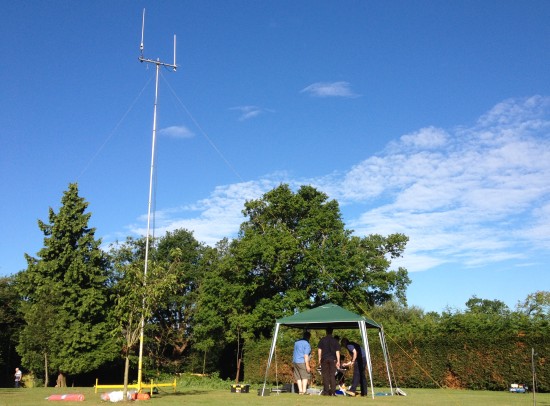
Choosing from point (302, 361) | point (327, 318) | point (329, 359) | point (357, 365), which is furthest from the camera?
point (327, 318)

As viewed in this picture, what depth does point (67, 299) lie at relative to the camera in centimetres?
3650

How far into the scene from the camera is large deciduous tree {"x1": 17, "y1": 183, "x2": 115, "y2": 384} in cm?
3550

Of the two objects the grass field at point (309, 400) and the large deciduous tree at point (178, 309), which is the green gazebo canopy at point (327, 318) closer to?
the grass field at point (309, 400)

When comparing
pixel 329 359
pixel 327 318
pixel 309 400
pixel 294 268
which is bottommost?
pixel 309 400

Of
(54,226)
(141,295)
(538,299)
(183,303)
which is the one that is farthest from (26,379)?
(538,299)

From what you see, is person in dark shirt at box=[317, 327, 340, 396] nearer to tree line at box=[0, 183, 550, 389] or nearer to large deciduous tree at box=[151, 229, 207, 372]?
tree line at box=[0, 183, 550, 389]

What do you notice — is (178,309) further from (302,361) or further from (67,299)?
(302,361)

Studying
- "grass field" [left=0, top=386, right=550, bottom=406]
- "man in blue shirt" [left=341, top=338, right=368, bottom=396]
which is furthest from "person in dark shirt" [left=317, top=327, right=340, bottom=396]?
"man in blue shirt" [left=341, top=338, right=368, bottom=396]

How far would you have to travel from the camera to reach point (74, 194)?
3853 centimetres

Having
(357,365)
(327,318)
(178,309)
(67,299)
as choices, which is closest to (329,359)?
(357,365)

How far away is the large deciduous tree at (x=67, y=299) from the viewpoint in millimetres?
35500

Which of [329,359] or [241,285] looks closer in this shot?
[329,359]

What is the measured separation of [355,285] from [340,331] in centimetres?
814

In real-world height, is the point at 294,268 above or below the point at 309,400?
above
